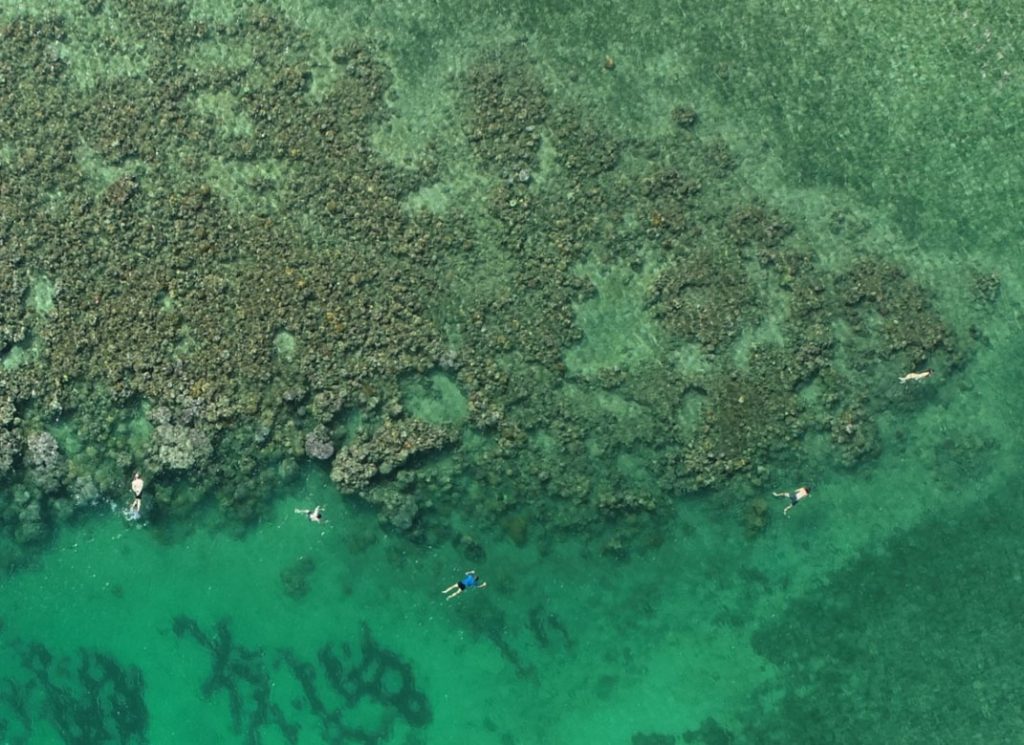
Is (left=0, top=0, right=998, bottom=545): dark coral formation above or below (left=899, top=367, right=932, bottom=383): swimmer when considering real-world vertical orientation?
above

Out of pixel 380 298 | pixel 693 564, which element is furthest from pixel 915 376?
pixel 380 298

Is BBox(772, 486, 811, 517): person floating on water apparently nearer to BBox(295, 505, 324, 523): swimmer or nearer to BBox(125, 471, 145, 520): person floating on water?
BBox(295, 505, 324, 523): swimmer

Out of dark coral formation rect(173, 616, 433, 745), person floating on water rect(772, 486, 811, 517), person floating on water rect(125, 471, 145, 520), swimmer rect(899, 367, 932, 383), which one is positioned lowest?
dark coral formation rect(173, 616, 433, 745)

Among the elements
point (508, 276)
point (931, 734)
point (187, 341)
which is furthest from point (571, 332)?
point (931, 734)

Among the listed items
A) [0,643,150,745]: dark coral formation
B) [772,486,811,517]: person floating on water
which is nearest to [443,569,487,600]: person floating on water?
[772,486,811,517]: person floating on water

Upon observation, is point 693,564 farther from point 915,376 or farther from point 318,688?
point 318,688

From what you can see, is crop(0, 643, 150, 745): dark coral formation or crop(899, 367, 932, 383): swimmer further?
crop(0, 643, 150, 745): dark coral formation

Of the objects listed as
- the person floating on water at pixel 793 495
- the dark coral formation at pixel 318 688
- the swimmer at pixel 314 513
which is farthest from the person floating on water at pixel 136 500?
the person floating on water at pixel 793 495

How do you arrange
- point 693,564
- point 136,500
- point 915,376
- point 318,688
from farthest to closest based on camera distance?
1. point 318,688
2. point 693,564
3. point 136,500
4. point 915,376
